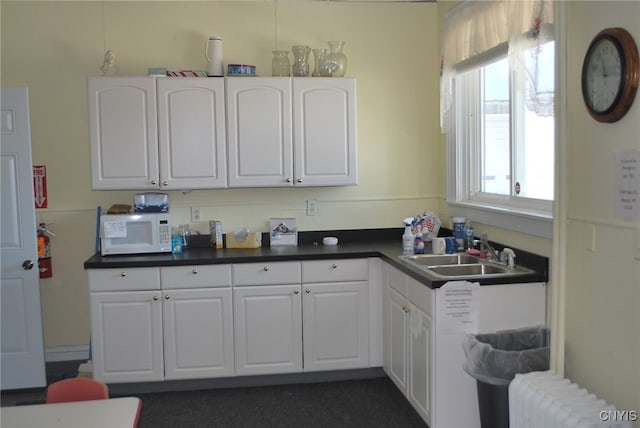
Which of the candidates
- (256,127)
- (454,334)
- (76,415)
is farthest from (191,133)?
(76,415)

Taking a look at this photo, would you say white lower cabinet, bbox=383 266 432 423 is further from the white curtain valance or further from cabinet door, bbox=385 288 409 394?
the white curtain valance

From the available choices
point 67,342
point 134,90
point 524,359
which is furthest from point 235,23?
point 524,359

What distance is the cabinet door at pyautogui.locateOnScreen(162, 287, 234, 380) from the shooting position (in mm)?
3924

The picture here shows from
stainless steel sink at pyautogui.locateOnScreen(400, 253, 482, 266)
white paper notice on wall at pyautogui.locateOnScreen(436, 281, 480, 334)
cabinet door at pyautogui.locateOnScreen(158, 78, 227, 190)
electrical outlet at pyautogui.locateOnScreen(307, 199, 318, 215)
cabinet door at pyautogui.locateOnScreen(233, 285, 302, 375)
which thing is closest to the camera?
white paper notice on wall at pyautogui.locateOnScreen(436, 281, 480, 334)

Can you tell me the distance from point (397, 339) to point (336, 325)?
47cm

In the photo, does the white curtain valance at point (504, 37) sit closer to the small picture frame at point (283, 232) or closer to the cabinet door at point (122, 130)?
the small picture frame at point (283, 232)

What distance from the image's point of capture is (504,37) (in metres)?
3.41

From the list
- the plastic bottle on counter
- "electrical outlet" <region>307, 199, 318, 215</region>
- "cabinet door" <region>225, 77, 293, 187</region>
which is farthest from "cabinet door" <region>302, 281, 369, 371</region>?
"cabinet door" <region>225, 77, 293, 187</region>

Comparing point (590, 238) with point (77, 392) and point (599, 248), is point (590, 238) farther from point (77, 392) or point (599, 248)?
point (77, 392)

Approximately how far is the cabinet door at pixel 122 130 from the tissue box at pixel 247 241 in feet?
2.10

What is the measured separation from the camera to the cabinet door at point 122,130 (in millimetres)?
4051

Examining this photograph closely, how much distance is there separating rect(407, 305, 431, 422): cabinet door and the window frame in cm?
75

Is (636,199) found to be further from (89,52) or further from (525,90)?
(89,52)

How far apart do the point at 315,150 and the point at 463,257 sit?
1.22 meters
